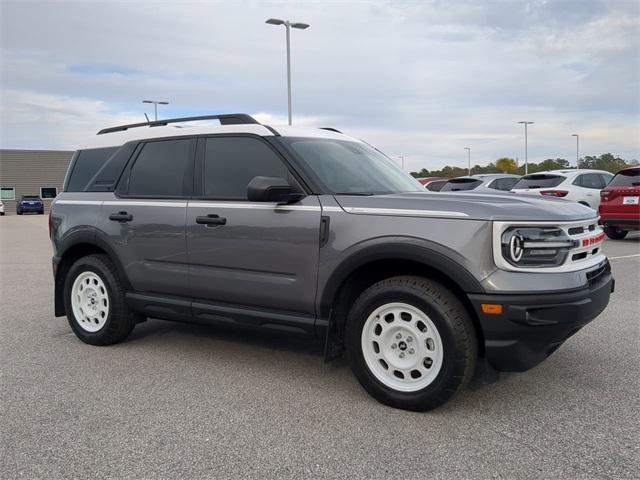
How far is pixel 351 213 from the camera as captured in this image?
3.89 meters

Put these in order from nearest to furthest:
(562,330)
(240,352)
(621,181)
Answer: (562,330) → (240,352) → (621,181)

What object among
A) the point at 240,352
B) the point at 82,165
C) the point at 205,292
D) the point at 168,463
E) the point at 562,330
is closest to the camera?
the point at 168,463

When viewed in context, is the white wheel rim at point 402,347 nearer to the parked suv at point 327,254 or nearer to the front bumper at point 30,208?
the parked suv at point 327,254

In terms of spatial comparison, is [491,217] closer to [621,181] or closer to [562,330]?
[562,330]

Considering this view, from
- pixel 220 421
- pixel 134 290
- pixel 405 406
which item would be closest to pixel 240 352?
pixel 134 290

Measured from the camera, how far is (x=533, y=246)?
11.3 ft

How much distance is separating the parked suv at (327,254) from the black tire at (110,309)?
1 centimetres

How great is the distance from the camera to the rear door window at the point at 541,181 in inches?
567

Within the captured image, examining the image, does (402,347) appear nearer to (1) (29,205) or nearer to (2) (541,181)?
(2) (541,181)

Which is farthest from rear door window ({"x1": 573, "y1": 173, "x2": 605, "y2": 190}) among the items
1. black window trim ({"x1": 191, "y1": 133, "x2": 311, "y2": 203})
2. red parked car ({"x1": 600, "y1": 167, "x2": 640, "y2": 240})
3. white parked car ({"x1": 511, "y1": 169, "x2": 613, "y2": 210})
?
black window trim ({"x1": 191, "y1": 133, "x2": 311, "y2": 203})

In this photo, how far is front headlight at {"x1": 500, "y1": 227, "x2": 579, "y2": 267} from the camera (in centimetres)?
341

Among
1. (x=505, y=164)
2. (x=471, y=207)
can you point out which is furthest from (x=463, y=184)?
(x=505, y=164)

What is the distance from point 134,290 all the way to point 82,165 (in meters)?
1.46

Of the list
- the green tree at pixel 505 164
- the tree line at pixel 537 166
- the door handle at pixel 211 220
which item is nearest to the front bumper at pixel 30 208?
the tree line at pixel 537 166
